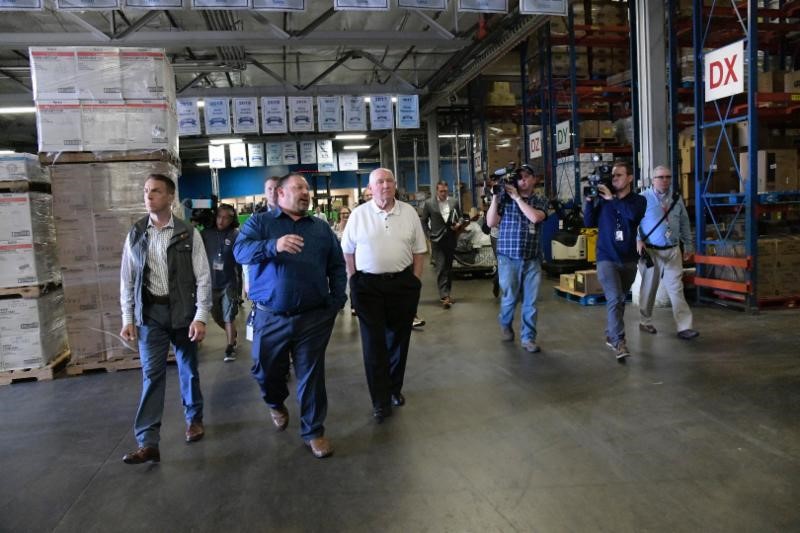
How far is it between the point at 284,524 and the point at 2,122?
1952 centimetres

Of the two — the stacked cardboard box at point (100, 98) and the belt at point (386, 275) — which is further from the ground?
the stacked cardboard box at point (100, 98)

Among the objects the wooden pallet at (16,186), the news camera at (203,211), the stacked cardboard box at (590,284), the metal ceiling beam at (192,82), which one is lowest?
the stacked cardboard box at (590,284)

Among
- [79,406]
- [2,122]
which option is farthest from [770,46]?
[2,122]

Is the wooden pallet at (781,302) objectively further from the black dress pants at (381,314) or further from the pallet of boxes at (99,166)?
the pallet of boxes at (99,166)

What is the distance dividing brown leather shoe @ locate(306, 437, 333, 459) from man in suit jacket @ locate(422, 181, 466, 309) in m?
5.11

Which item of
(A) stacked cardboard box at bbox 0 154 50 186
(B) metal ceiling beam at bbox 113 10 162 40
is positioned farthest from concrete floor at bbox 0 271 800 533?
(B) metal ceiling beam at bbox 113 10 162 40

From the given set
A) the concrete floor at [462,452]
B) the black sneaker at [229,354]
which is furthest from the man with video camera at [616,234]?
the black sneaker at [229,354]

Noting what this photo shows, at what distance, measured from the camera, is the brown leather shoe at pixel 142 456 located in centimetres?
337

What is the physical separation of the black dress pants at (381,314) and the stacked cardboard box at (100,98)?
129 inches

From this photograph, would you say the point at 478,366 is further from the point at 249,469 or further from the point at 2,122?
the point at 2,122

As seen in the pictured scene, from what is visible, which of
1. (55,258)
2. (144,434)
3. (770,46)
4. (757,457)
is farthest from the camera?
(770,46)

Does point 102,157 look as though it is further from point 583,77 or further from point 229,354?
point 583,77

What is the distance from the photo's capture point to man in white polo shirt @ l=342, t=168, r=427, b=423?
3.91m

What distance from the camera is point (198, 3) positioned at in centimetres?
651
